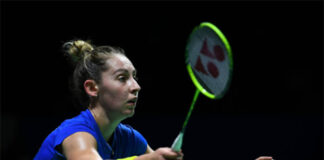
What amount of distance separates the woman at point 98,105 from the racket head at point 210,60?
1.09 ft

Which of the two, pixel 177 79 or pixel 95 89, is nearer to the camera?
pixel 95 89

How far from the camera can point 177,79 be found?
513 cm

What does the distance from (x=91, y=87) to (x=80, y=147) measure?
0.47m

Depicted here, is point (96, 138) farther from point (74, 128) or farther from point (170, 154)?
point (170, 154)

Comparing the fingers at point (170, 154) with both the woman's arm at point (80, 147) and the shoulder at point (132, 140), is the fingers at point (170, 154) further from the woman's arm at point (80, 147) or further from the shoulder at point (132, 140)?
the shoulder at point (132, 140)

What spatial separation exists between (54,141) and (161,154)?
73 cm

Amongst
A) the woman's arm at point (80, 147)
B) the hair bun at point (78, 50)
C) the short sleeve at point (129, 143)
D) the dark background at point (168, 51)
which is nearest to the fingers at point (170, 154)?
the woman's arm at point (80, 147)

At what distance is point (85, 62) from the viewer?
2352 millimetres

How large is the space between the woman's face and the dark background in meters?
2.58

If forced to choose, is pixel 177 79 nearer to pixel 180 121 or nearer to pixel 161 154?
pixel 180 121

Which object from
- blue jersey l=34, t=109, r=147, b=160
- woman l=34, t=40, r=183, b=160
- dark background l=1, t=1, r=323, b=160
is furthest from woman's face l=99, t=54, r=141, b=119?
dark background l=1, t=1, r=323, b=160

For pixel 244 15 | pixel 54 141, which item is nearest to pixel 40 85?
pixel 244 15

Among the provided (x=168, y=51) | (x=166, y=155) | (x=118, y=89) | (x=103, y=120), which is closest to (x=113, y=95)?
(x=118, y=89)

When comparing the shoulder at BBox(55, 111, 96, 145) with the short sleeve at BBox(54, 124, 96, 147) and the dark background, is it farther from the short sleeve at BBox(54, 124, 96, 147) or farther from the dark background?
the dark background
